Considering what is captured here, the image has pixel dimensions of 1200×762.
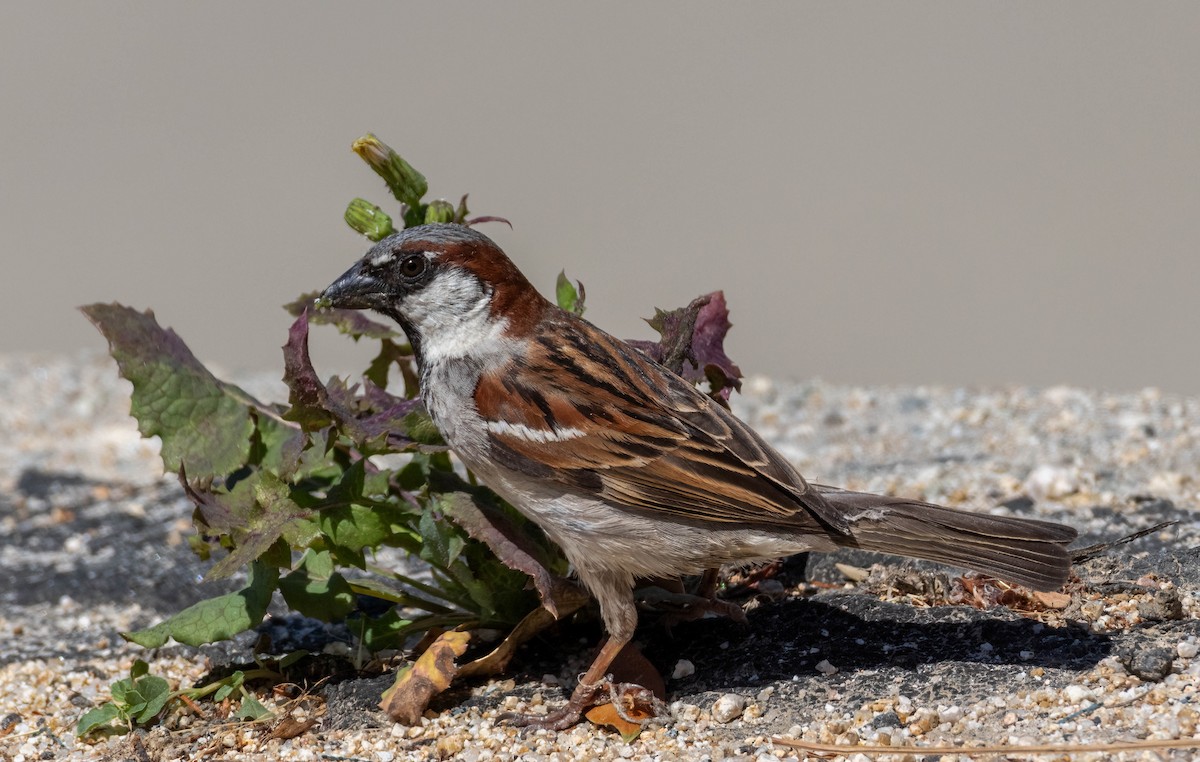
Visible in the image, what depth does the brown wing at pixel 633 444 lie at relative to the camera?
3662mm

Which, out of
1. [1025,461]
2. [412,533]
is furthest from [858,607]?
[1025,461]

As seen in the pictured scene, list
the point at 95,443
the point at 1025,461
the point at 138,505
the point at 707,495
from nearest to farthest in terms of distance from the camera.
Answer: the point at 707,495 < the point at 1025,461 < the point at 138,505 < the point at 95,443

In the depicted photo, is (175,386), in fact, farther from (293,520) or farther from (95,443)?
(95,443)

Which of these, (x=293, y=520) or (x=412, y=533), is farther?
(x=412, y=533)

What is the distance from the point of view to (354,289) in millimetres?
3854

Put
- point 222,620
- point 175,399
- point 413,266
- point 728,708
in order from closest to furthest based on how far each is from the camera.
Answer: point 728,708, point 413,266, point 222,620, point 175,399

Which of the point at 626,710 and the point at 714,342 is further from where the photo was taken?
the point at 714,342

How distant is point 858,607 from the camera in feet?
13.5

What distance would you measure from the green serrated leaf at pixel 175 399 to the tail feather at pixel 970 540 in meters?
1.91

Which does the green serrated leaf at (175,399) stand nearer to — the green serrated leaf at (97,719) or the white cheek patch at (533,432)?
the green serrated leaf at (97,719)

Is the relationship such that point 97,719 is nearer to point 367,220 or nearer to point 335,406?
point 335,406

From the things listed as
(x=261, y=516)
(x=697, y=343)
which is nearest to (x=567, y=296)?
(x=697, y=343)

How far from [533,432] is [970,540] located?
127 centimetres

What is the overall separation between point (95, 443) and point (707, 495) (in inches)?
194
